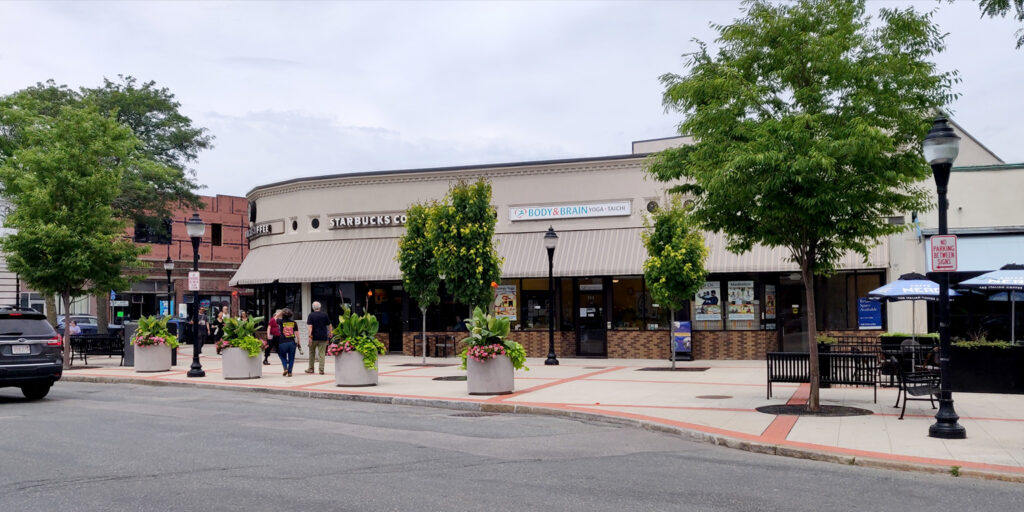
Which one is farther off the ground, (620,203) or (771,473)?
(620,203)

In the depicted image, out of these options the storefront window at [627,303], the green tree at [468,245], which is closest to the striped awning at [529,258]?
the storefront window at [627,303]

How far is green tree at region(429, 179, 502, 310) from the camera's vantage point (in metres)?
23.1

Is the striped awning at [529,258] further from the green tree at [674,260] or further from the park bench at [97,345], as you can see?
the park bench at [97,345]

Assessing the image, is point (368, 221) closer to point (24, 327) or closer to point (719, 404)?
point (24, 327)

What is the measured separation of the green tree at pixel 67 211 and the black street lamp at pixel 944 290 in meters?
21.5

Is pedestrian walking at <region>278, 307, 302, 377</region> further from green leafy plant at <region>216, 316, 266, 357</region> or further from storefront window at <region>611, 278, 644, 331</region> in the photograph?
storefront window at <region>611, 278, 644, 331</region>

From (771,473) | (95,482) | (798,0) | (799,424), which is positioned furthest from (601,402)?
(95,482)

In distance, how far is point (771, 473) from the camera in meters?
8.80

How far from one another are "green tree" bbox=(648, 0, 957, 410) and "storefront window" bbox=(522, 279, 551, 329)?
1433 cm

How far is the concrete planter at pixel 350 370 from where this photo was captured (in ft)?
59.7

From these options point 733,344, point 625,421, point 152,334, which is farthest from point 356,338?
point 733,344

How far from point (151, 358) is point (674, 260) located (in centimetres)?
1439

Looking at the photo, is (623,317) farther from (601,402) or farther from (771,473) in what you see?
(771,473)

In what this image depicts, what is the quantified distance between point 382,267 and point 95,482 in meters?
21.5
